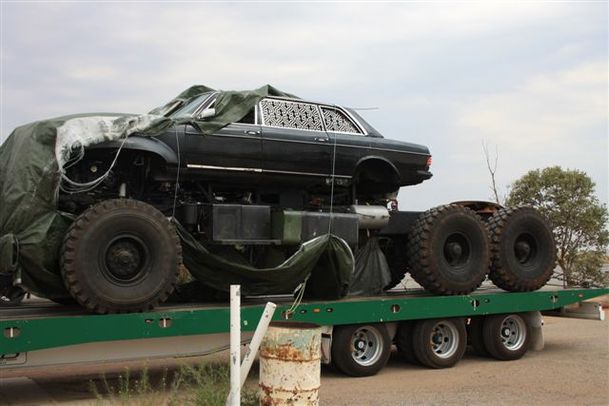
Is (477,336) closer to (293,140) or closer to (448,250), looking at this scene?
(448,250)

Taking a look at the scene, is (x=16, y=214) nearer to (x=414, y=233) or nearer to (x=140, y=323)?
(x=140, y=323)

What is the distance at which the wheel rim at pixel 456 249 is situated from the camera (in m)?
9.90


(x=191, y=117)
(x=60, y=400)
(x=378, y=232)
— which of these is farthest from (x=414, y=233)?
(x=60, y=400)

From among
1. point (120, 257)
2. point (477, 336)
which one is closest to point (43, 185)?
point (120, 257)

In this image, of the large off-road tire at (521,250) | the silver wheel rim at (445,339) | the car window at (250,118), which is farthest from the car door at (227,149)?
the large off-road tire at (521,250)

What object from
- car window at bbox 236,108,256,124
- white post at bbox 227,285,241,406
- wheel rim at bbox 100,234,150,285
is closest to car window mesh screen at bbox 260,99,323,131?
car window at bbox 236,108,256,124

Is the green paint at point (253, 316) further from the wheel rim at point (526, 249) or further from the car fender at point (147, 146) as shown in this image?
the car fender at point (147, 146)

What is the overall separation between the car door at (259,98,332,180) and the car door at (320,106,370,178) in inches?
5.3

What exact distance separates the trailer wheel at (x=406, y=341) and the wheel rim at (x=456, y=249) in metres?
1.06

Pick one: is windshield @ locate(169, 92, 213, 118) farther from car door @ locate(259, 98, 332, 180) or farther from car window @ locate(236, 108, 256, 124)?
car door @ locate(259, 98, 332, 180)

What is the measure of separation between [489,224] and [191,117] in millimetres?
4720

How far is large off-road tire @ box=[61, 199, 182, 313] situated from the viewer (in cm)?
706

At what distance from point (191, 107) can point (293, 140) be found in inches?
50.9

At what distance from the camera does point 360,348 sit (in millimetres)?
9094
